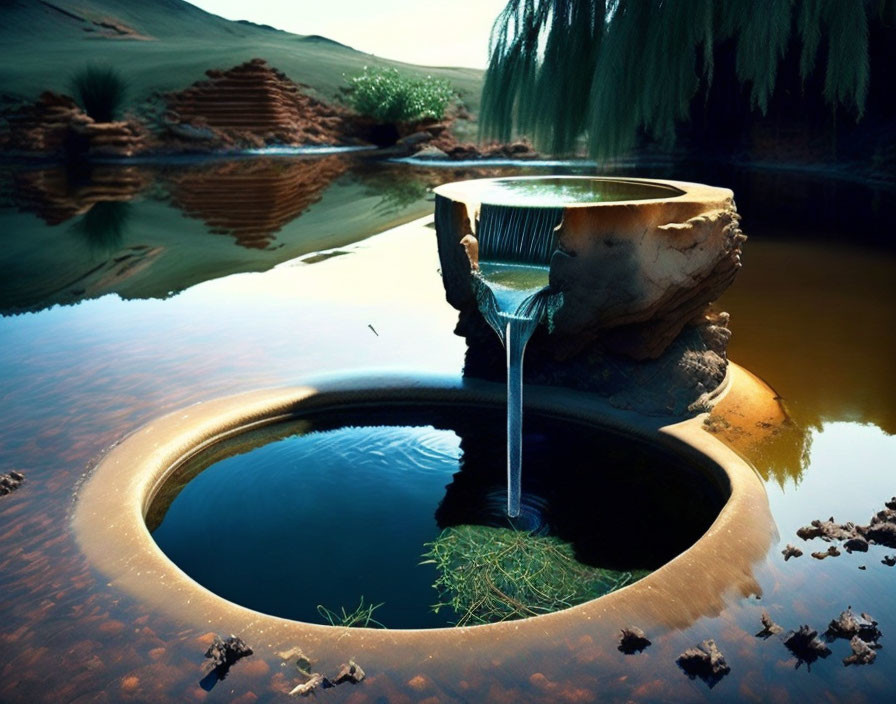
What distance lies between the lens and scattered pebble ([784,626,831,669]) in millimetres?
2605

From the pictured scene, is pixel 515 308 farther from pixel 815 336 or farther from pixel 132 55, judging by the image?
pixel 132 55

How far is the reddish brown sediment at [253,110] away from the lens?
2309 cm

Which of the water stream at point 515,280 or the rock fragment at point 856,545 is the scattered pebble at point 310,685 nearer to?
the water stream at point 515,280

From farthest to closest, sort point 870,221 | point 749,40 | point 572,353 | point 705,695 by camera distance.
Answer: point 870,221 < point 749,40 < point 572,353 < point 705,695

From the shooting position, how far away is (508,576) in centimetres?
324

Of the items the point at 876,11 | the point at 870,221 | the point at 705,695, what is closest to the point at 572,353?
the point at 705,695

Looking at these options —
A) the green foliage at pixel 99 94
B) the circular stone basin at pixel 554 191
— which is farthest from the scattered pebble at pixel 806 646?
the green foliage at pixel 99 94

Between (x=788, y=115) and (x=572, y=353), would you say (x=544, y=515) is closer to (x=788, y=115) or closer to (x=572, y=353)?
(x=572, y=353)

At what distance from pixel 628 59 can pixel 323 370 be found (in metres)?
3.26

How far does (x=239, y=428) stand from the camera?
4.50 metres

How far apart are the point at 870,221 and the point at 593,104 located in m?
6.04

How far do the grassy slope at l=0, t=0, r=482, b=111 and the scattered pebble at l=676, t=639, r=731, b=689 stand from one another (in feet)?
74.9

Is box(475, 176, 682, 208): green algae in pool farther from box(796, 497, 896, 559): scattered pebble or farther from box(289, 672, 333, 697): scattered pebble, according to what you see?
box(289, 672, 333, 697): scattered pebble

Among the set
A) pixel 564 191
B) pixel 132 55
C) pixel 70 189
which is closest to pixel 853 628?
pixel 564 191
